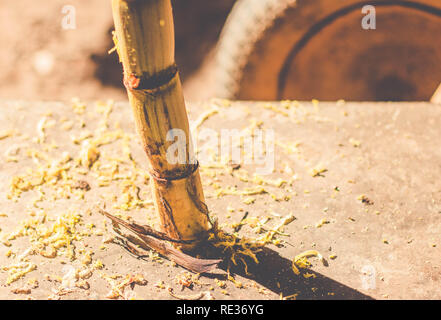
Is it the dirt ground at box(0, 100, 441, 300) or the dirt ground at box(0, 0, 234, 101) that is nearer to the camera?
the dirt ground at box(0, 100, 441, 300)

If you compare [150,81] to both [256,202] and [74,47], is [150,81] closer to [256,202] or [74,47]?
[256,202]

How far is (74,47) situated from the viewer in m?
3.83

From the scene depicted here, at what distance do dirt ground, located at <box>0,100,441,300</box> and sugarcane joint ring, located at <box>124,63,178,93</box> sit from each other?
56 cm

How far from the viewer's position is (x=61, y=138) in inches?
72.1

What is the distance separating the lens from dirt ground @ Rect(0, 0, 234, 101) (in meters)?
3.59

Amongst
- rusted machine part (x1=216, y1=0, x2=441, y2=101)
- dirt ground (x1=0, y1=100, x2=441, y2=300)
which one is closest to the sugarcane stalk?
dirt ground (x1=0, y1=100, x2=441, y2=300)

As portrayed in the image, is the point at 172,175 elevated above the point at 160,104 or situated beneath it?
situated beneath

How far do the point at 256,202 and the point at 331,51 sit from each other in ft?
3.85

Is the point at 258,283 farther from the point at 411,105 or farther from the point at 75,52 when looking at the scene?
the point at 75,52

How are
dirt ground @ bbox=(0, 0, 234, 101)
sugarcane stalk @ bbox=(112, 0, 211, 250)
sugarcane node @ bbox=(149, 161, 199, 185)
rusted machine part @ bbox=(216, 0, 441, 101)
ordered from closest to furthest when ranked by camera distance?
1. sugarcane stalk @ bbox=(112, 0, 211, 250)
2. sugarcane node @ bbox=(149, 161, 199, 185)
3. rusted machine part @ bbox=(216, 0, 441, 101)
4. dirt ground @ bbox=(0, 0, 234, 101)

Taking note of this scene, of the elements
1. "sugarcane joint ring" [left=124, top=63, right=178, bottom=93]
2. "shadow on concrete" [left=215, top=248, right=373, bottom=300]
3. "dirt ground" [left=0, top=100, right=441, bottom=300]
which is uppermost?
"sugarcane joint ring" [left=124, top=63, right=178, bottom=93]

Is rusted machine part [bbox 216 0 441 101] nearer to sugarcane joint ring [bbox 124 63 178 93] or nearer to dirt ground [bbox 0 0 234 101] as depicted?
dirt ground [bbox 0 0 234 101]

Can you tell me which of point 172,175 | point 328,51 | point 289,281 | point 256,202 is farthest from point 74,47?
point 289,281
